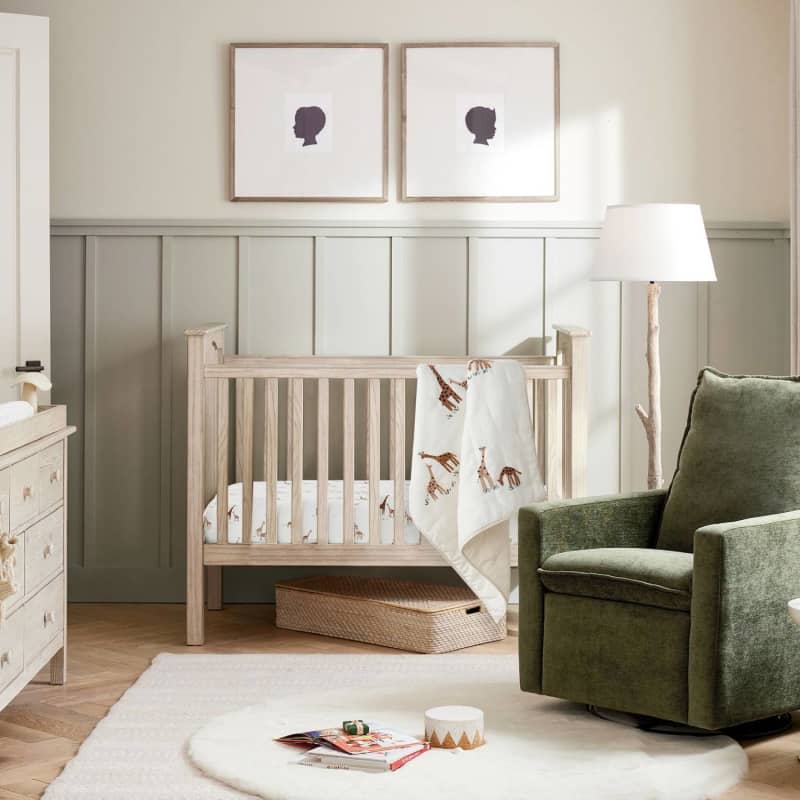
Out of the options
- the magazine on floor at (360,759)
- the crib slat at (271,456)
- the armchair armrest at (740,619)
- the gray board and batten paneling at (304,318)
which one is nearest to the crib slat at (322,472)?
the crib slat at (271,456)

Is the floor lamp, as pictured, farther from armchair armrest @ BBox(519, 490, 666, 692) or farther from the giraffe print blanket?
armchair armrest @ BBox(519, 490, 666, 692)

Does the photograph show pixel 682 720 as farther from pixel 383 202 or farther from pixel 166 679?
pixel 383 202

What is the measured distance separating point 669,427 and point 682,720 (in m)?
1.79

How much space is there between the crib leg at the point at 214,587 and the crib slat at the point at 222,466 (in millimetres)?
562

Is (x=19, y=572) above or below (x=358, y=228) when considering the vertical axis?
below

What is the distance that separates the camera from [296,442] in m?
3.53

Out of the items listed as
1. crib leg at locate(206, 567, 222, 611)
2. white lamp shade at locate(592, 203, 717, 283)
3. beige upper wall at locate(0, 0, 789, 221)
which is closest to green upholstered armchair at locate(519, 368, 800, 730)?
white lamp shade at locate(592, 203, 717, 283)

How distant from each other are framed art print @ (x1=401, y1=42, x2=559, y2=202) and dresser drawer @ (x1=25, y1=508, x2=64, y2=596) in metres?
1.75

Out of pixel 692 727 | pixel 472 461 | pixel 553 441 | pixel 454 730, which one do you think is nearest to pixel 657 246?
pixel 553 441

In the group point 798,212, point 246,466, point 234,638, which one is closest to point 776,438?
point 798,212

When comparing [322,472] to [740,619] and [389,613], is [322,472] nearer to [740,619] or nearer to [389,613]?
[389,613]

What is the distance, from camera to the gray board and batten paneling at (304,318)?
13.6 feet

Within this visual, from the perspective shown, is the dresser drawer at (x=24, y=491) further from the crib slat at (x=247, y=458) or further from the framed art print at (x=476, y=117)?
the framed art print at (x=476, y=117)

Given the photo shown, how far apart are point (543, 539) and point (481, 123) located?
71.8 inches
